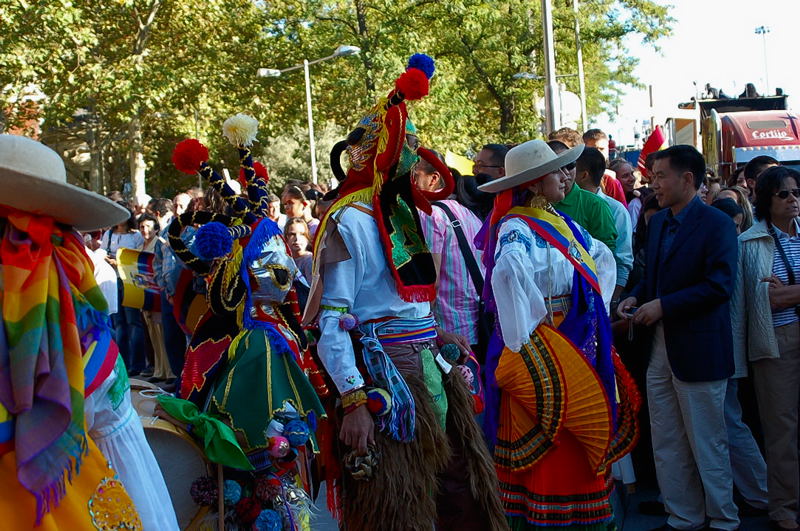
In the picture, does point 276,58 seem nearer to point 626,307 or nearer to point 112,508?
point 626,307

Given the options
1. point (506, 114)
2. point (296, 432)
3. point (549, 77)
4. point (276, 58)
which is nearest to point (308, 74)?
point (276, 58)

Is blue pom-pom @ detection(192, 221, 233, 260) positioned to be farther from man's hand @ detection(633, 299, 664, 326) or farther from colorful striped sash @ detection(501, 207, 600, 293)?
man's hand @ detection(633, 299, 664, 326)

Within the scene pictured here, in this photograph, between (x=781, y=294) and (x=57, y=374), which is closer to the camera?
(x=57, y=374)

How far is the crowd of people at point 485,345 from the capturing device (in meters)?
3.81

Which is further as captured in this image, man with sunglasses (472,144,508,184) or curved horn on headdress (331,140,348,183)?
man with sunglasses (472,144,508,184)

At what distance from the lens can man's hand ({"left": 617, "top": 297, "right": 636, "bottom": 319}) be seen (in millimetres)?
5629

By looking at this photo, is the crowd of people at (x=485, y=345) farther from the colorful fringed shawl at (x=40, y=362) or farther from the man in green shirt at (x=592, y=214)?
the colorful fringed shawl at (x=40, y=362)

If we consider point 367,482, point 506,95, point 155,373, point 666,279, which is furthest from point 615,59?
point 367,482

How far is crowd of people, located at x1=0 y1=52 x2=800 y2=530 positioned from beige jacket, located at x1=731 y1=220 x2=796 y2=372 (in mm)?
11

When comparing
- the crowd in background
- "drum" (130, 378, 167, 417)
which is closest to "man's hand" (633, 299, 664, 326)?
the crowd in background

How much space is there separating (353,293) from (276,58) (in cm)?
2672

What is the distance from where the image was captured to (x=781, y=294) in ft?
17.3

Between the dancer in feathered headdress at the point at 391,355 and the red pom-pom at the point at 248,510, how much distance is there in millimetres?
583

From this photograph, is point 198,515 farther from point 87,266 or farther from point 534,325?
point 534,325
